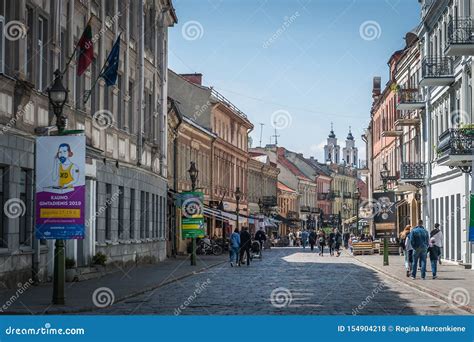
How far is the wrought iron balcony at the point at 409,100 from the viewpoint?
4697 centimetres

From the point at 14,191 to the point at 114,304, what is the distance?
4750 millimetres

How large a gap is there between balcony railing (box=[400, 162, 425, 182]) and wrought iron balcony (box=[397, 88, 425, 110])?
2792mm

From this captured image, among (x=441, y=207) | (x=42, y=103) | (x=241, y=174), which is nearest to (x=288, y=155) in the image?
(x=241, y=174)

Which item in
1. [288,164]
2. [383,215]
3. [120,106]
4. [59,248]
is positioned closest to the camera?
[59,248]

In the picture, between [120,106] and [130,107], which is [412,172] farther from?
[120,106]

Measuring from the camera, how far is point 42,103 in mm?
24172

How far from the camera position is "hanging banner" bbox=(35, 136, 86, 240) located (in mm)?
18062

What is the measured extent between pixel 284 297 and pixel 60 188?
5833 mm

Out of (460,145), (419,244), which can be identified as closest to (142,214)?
(460,145)

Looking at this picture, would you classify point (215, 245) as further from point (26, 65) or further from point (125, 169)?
point (26, 65)

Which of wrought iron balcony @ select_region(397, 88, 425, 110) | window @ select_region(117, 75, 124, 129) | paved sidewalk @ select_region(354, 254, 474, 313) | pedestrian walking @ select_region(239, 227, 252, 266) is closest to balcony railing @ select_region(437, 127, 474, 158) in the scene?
paved sidewalk @ select_region(354, 254, 474, 313)

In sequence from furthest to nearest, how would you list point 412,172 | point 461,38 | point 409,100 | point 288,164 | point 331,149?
point 331,149 → point 288,164 → point 409,100 → point 412,172 → point 461,38

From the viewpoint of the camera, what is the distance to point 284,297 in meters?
21.1

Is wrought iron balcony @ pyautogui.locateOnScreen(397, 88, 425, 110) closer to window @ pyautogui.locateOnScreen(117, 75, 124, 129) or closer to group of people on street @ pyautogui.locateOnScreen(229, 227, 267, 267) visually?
group of people on street @ pyautogui.locateOnScreen(229, 227, 267, 267)
